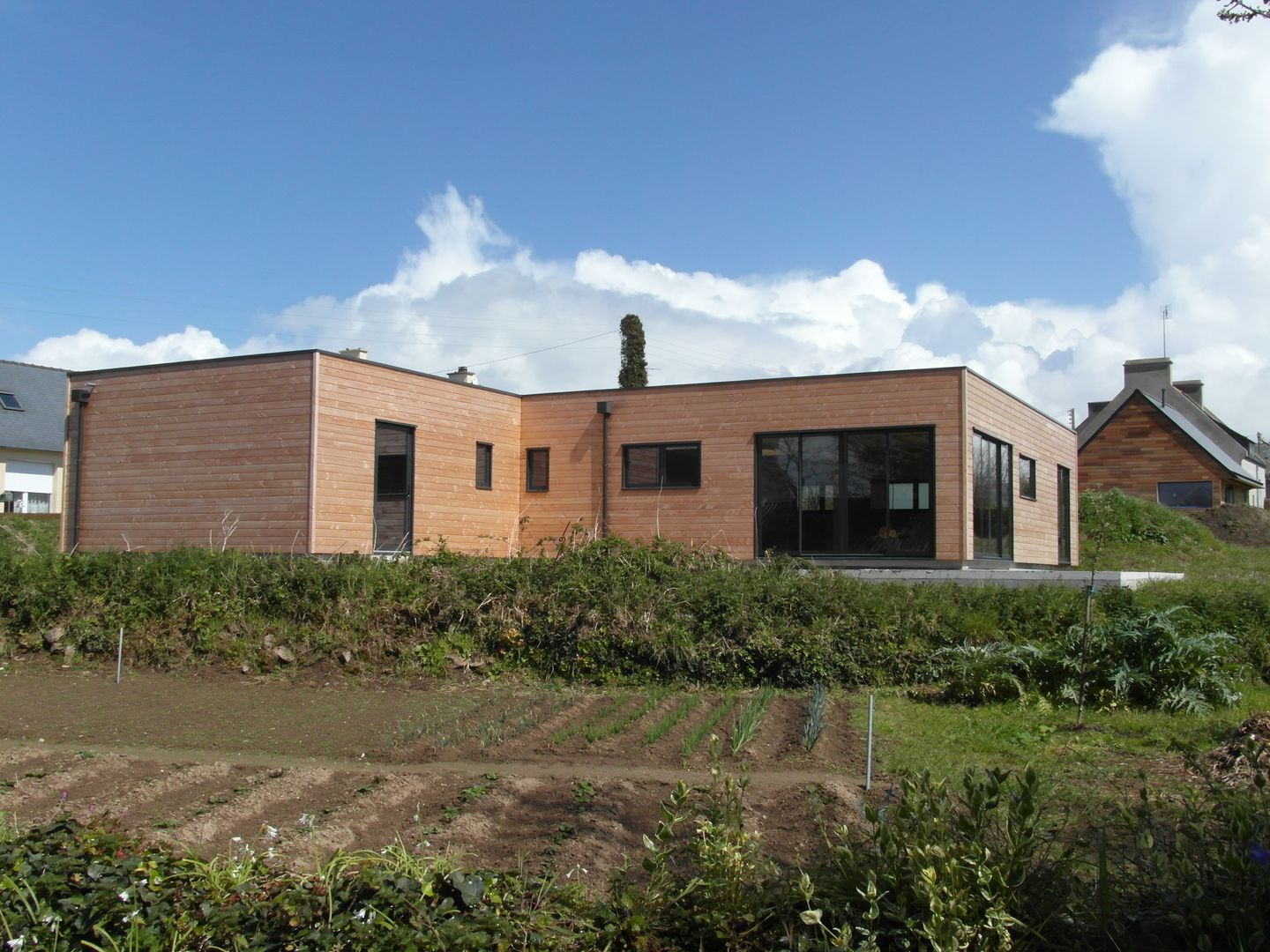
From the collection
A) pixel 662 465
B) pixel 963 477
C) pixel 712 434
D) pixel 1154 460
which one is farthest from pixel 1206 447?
pixel 662 465

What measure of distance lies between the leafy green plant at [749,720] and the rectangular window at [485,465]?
979 centimetres

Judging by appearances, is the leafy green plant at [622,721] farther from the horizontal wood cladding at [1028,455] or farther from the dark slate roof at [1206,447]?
the dark slate roof at [1206,447]

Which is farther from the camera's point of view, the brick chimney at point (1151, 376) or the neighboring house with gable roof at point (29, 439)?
the brick chimney at point (1151, 376)

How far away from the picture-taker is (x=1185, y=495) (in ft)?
115

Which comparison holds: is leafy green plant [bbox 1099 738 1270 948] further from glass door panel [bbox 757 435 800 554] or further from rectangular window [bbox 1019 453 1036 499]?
rectangular window [bbox 1019 453 1036 499]

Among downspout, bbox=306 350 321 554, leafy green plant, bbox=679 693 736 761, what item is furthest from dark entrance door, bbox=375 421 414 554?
leafy green plant, bbox=679 693 736 761

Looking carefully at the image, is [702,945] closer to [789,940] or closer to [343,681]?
[789,940]

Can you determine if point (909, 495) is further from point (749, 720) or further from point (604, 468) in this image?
point (749, 720)

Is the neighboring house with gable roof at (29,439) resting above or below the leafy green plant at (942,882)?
above

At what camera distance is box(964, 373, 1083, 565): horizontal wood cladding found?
1588cm

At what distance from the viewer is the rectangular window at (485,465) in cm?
Result: 1780

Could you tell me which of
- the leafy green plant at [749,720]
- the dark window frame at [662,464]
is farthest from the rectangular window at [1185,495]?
the leafy green plant at [749,720]

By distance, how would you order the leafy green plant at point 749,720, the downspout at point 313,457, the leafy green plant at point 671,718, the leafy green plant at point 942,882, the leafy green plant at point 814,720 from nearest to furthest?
the leafy green plant at point 942,882 < the leafy green plant at point 749,720 < the leafy green plant at point 814,720 < the leafy green plant at point 671,718 < the downspout at point 313,457

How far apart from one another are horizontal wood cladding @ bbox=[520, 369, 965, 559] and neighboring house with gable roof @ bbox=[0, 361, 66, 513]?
23.3 m
